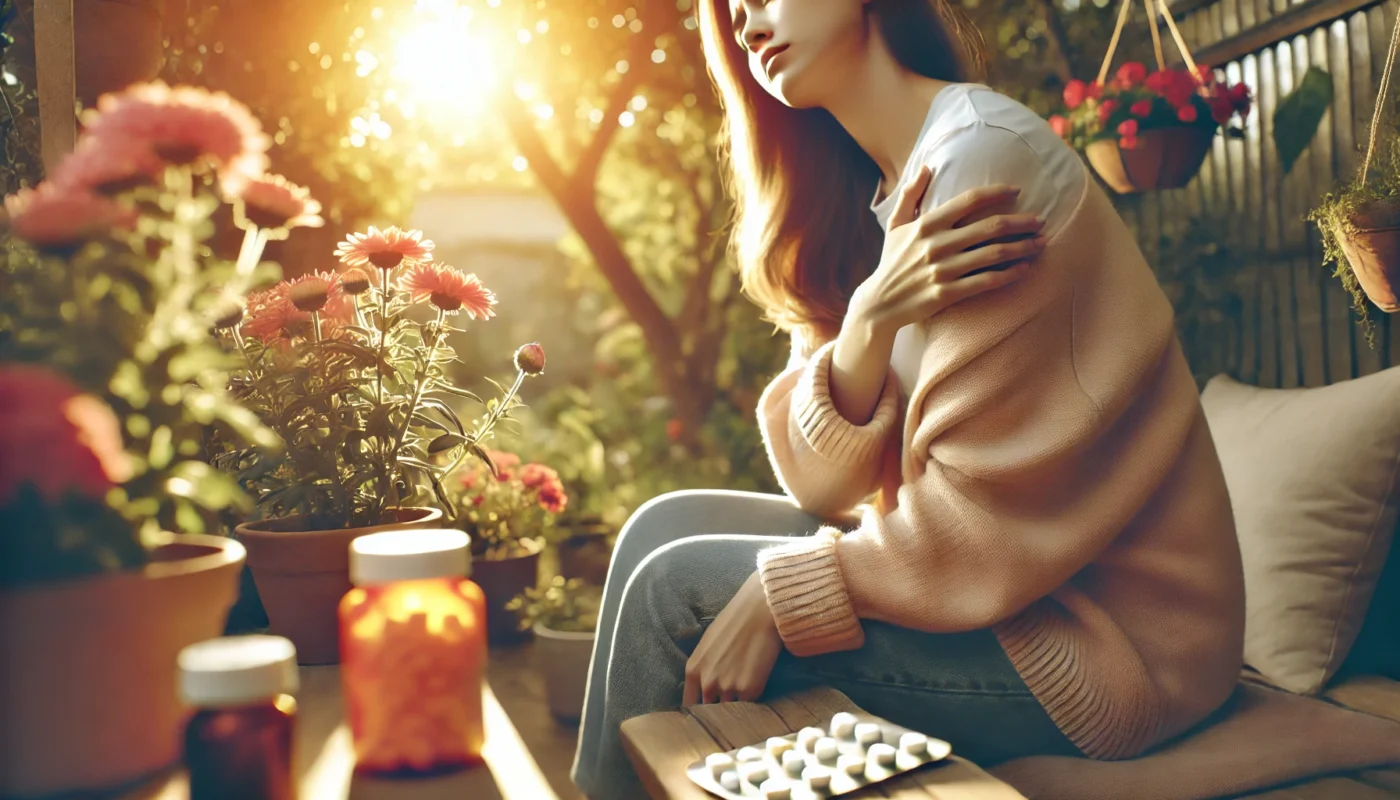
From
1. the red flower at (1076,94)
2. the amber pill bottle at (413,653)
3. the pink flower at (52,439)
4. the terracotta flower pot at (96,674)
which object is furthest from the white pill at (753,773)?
the red flower at (1076,94)

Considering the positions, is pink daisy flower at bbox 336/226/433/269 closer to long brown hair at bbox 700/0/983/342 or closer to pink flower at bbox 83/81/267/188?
pink flower at bbox 83/81/267/188

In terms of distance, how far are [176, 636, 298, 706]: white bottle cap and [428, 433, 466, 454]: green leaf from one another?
0.86 meters

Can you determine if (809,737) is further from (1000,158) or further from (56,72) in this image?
(56,72)

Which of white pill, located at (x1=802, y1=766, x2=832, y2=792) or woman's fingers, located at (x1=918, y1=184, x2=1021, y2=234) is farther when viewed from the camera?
woman's fingers, located at (x1=918, y1=184, x2=1021, y2=234)

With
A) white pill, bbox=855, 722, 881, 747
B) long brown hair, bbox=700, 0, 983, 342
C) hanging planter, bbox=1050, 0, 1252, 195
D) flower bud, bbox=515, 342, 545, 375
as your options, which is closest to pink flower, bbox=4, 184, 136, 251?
white pill, bbox=855, 722, 881, 747

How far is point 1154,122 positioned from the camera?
2.55 m

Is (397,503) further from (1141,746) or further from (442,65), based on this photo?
(442,65)

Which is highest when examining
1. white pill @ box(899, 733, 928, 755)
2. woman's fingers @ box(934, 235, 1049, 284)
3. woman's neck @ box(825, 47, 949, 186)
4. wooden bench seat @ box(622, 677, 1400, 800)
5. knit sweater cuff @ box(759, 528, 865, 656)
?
woman's neck @ box(825, 47, 949, 186)

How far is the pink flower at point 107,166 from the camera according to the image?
0.67 meters

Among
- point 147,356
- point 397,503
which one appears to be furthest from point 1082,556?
point 147,356

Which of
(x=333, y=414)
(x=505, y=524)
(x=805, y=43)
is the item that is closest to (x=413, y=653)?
(x=333, y=414)

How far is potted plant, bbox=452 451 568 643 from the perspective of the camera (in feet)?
8.72

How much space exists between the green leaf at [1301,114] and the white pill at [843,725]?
211cm

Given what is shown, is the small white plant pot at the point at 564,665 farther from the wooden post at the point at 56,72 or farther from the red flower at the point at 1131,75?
the red flower at the point at 1131,75
